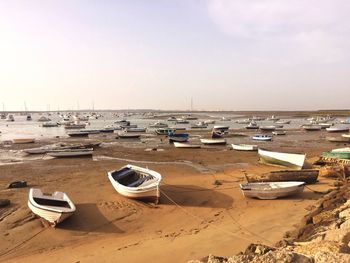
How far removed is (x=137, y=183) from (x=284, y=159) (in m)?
11.7

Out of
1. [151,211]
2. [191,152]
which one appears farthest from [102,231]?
[191,152]

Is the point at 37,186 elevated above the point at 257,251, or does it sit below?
below

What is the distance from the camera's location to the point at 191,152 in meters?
36.2

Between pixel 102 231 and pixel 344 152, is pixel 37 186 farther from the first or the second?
pixel 344 152

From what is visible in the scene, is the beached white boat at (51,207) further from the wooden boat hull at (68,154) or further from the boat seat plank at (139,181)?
the wooden boat hull at (68,154)

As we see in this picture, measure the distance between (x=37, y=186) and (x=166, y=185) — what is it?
773cm

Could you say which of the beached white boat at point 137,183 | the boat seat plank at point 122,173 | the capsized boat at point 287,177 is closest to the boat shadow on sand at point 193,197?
the beached white boat at point 137,183

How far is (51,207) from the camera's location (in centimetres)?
1335

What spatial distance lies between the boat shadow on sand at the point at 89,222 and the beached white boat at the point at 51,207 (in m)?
0.44

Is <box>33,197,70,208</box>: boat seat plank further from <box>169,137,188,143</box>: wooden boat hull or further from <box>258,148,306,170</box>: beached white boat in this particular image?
<box>169,137,188,143</box>: wooden boat hull

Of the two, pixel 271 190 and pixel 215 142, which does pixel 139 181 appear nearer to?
pixel 271 190

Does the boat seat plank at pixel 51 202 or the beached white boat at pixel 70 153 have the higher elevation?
the boat seat plank at pixel 51 202

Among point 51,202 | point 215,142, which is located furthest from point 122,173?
point 215,142

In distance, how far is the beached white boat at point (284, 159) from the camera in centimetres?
2277
